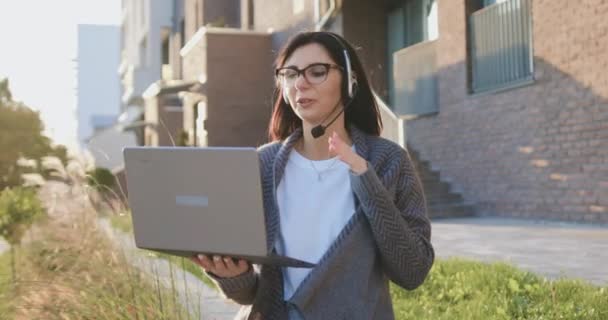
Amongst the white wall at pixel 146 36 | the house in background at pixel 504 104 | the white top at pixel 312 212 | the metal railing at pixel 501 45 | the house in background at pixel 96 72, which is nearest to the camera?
the white top at pixel 312 212

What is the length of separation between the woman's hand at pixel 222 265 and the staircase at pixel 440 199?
1023 centimetres

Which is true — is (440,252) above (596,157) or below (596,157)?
below

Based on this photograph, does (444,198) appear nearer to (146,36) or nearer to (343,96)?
(343,96)

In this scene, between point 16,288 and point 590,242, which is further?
point 590,242

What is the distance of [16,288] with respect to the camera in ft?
14.3

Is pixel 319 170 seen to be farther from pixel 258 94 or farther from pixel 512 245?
pixel 258 94

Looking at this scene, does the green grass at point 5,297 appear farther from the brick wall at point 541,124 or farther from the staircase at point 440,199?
the staircase at point 440,199

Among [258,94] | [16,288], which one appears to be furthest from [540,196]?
[258,94]

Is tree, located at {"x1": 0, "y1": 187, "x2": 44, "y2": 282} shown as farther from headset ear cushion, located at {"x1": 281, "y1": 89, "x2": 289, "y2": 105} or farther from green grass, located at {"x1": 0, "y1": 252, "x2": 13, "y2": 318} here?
headset ear cushion, located at {"x1": 281, "y1": 89, "x2": 289, "y2": 105}

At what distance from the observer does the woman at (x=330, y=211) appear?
2.33 m

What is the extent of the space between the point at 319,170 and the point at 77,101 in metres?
108

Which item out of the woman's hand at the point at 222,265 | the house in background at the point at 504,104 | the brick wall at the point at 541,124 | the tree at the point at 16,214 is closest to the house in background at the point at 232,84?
the house in background at the point at 504,104

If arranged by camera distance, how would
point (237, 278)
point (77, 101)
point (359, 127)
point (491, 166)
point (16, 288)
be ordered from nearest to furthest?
point (237, 278) → point (359, 127) → point (16, 288) → point (491, 166) → point (77, 101)

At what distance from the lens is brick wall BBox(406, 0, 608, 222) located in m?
9.71
